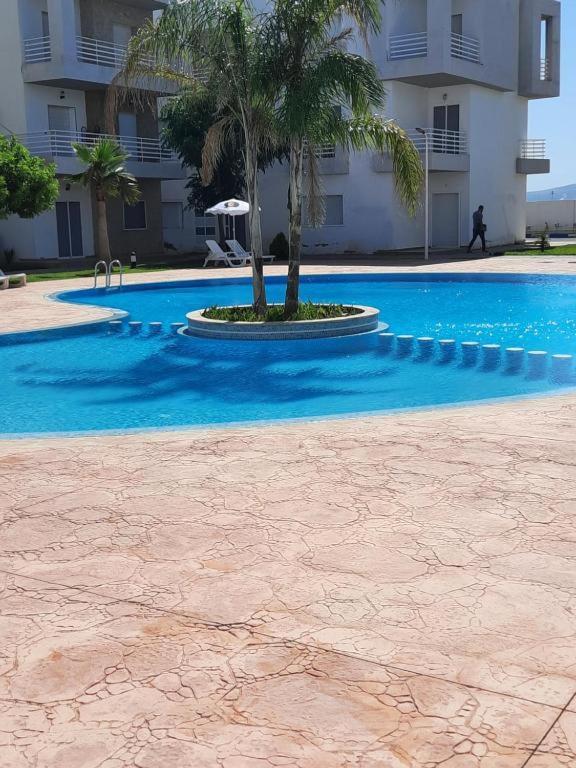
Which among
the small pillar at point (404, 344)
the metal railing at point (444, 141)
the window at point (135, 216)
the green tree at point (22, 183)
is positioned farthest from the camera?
the window at point (135, 216)

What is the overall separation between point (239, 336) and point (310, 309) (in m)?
1.54

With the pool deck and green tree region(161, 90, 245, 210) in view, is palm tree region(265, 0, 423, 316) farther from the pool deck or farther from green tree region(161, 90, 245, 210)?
green tree region(161, 90, 245, 210)

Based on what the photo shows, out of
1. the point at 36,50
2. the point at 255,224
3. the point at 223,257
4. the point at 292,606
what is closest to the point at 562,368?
the point at 255,224

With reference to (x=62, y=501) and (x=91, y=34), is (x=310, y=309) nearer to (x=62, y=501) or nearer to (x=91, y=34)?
(x=62, y=501)

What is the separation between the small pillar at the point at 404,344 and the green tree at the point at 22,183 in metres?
13.6

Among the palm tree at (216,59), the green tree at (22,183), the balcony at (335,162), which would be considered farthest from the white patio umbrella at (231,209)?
the palm tree at (216,59)

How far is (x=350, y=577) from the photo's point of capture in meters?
4.02

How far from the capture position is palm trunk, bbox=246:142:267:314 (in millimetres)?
13547

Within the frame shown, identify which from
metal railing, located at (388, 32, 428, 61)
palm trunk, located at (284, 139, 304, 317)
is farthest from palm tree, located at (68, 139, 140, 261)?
palm trunk, located at (284, 139, 304, 317)

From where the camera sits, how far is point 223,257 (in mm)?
28438

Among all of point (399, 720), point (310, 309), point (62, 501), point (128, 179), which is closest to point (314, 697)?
point (399, 720)

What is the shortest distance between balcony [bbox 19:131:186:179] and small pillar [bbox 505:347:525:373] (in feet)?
67.5

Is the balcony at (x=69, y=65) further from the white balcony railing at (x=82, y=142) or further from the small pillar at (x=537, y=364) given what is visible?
the small pillar at (x=537, y=364)

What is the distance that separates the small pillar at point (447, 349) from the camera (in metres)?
12.1
